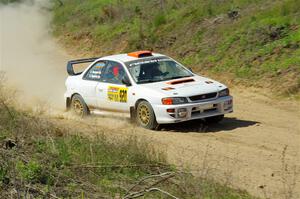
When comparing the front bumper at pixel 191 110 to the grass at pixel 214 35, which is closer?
the front bumper at pixel 191 110

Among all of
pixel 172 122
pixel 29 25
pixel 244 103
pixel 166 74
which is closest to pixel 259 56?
pixel 244 103

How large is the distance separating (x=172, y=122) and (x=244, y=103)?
414cm

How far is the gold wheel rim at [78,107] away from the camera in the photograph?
16.4 m

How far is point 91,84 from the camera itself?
16.0m

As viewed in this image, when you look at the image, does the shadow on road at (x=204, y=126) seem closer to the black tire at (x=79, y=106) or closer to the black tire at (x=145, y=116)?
the black tire at (x=145, y=116)

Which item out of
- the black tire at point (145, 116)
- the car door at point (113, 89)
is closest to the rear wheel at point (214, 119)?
the black tire at point (145, 116)

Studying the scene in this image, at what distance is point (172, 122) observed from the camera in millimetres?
14031

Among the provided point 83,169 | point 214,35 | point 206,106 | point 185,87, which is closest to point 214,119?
point 206,106

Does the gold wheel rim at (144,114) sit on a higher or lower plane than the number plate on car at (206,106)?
lower

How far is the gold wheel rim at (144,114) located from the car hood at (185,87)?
1.39ft

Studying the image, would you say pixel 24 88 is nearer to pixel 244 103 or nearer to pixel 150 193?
pixel 244 103

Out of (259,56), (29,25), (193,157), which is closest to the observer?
(193,157)

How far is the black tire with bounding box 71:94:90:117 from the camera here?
53.3ft

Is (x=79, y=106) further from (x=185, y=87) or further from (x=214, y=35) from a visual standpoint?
(x=214, y=35)
